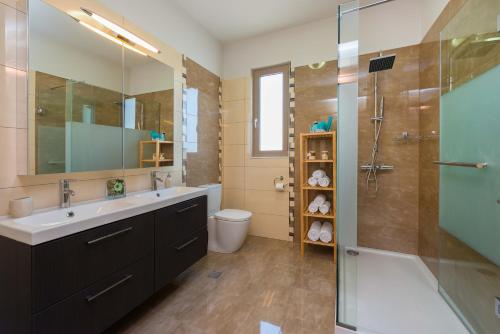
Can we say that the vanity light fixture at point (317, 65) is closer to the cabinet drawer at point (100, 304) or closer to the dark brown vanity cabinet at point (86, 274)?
the dark brown vanity cabinet at point (86, 274)

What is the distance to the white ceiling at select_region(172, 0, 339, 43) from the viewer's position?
226cm

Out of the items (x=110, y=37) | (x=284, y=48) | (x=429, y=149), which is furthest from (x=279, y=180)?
(x=110, y=37)

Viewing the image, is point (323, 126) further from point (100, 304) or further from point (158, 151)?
point (100, 304)

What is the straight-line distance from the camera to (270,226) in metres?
2.87

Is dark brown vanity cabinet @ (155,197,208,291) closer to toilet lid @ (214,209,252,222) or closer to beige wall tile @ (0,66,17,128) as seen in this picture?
toilet lid @ (214,209,252,222)

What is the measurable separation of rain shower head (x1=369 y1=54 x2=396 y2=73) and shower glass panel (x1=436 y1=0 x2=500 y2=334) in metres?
0.36

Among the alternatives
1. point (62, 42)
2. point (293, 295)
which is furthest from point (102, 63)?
point (293, 295)

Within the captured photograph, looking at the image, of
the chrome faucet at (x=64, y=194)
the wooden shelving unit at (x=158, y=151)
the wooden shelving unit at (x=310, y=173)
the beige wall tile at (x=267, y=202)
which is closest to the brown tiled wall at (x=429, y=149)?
the wooden shelving unit at (x=310, y=173)

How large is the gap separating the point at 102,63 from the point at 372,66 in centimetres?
234

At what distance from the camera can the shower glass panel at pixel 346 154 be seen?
1322 mm

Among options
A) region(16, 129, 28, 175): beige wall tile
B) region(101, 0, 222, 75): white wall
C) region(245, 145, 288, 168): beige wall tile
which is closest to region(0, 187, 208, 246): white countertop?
region(16, 129, 28, 175): beige wall tile

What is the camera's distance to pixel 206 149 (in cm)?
281

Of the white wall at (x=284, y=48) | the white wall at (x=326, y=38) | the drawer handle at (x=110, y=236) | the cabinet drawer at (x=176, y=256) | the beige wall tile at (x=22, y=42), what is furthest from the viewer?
the white wall at (x=284, y=48)

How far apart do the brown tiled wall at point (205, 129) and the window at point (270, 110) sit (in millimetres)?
536
